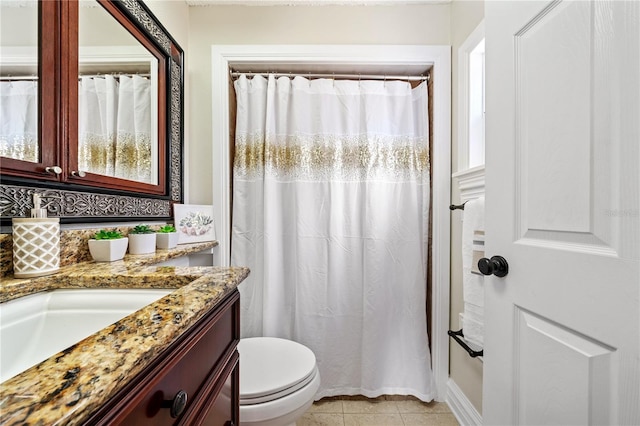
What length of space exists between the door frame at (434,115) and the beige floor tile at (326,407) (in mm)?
585

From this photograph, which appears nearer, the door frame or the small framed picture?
the small framed picture

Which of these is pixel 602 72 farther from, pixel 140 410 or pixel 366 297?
pixel 366 297

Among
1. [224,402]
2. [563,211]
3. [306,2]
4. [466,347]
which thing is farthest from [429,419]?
[306,2]

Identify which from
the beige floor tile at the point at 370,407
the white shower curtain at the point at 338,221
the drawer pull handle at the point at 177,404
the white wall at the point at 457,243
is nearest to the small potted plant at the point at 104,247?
the drawer pull handle at the point at 177,404

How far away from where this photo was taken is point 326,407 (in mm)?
1481

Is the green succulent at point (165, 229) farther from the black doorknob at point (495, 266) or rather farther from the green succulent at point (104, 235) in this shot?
the black doorknob at point (495, 266)

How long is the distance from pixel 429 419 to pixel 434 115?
168 cm

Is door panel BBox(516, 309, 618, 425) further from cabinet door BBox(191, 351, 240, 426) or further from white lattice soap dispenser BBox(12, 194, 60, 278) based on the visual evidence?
white lattice soap dispenser BBox(12, 194, 60, 278)

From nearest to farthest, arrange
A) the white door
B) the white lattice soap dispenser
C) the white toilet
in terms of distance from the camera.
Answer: the white door, the white lattice soap dispenser, the white toilet

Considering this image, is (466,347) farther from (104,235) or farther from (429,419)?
(104,235)

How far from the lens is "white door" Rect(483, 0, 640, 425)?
489 millimetres

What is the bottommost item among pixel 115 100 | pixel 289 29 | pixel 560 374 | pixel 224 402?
pixel 224 402

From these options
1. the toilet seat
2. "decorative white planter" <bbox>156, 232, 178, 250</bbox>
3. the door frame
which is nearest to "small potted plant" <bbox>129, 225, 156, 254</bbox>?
"decorative white planter" <bbox>156, 232, 178, 250</bbox>

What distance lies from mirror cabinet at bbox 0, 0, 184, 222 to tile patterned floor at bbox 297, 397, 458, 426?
135 centimetres
